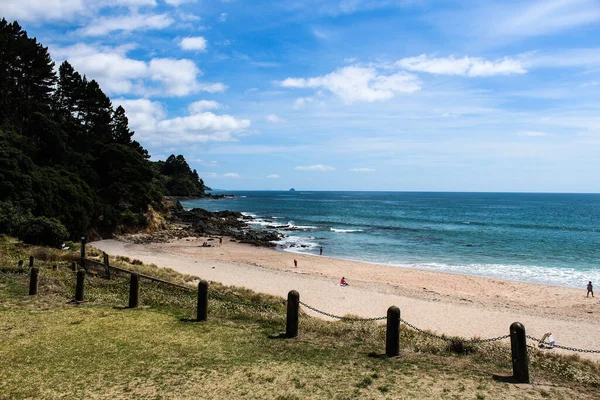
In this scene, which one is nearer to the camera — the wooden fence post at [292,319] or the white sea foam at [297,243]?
the wooden fence post at [292,319]

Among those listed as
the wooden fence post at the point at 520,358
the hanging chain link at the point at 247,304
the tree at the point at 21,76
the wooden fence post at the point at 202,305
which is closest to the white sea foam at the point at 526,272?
the hanging chain link at the point at 247,304

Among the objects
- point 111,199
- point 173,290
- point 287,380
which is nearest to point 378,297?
point 173,290

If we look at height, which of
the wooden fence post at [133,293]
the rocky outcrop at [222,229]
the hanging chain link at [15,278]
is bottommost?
the rocky outcrop at [222,229]

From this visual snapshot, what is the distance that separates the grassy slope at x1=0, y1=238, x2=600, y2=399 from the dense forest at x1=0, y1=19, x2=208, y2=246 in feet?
62.8

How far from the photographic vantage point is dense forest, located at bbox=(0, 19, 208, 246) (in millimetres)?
28438

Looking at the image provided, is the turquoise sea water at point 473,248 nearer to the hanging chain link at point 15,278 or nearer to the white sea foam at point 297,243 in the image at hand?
the white sea foam at point 297,243

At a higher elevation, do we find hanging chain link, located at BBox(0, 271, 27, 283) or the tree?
the tree

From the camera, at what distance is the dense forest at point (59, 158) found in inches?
1120

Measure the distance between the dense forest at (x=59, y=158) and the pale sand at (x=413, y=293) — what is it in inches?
236

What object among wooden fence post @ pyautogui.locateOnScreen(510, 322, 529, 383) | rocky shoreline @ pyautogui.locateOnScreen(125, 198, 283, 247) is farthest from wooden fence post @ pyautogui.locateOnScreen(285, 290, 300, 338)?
rocky shoreline @ pyautogui.locateOnScreen(125, 198, 283, 247)

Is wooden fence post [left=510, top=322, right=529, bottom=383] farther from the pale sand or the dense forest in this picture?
the dense forest

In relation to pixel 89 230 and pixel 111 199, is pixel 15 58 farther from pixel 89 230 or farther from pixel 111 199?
pixel 89 230

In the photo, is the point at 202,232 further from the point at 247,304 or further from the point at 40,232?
the point at 247,304

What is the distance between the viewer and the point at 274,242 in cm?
5003
